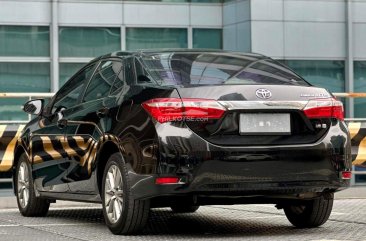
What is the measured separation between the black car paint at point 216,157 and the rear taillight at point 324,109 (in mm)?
67

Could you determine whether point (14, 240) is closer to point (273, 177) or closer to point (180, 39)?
point (273, 177)

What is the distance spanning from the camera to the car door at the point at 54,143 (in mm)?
9188

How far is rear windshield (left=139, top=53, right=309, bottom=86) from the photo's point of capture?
7.84 meters

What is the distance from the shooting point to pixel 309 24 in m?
26.8

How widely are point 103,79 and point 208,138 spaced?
1.71 meters

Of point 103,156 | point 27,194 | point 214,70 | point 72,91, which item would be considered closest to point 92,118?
point 103,156

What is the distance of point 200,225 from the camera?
9.02 metres

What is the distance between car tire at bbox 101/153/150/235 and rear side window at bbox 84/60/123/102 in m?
0.79

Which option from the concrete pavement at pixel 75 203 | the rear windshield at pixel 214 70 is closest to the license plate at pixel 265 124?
the rear windshield at pixel 214 70

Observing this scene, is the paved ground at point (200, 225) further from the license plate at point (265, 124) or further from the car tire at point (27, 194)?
the license plate at point (265, 124)

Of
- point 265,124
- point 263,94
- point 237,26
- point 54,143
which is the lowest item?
point 54,143

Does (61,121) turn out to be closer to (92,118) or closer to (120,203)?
(92,118)

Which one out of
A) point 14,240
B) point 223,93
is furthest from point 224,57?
point 14,240

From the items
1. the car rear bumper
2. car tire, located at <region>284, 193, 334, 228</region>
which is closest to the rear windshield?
the car rear bumper
